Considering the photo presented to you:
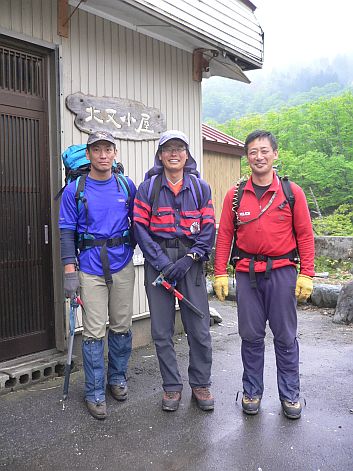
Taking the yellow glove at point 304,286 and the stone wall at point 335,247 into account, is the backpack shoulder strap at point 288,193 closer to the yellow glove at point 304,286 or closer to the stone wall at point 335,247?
the yellow glove at point 304,286

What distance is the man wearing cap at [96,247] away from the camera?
395cm

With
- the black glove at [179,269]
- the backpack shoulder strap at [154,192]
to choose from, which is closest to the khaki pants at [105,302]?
the black glove at [179,269]

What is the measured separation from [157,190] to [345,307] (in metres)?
4.46

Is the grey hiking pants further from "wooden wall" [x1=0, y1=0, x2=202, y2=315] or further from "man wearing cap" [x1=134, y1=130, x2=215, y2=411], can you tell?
"wooden wall" [x1=0, y1=0, x2=202, y2=315]

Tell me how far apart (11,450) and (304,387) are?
8.50 ft

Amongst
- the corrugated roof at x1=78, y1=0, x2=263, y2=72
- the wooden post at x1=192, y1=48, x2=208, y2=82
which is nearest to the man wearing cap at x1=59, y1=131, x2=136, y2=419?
the corrugated roof at x1=78, y1=0, x2=263, y2=72

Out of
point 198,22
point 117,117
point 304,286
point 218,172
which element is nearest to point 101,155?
point 117,117

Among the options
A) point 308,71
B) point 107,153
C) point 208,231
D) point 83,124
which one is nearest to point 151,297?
point 208,231

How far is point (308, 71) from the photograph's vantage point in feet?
462

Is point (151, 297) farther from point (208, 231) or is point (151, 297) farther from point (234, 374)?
point (234, 374)

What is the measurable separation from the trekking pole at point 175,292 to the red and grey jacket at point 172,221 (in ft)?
0.35

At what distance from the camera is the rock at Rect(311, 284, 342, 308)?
323 inches

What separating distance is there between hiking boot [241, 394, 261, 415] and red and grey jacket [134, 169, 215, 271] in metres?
1.18

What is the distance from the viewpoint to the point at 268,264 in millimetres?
3818
